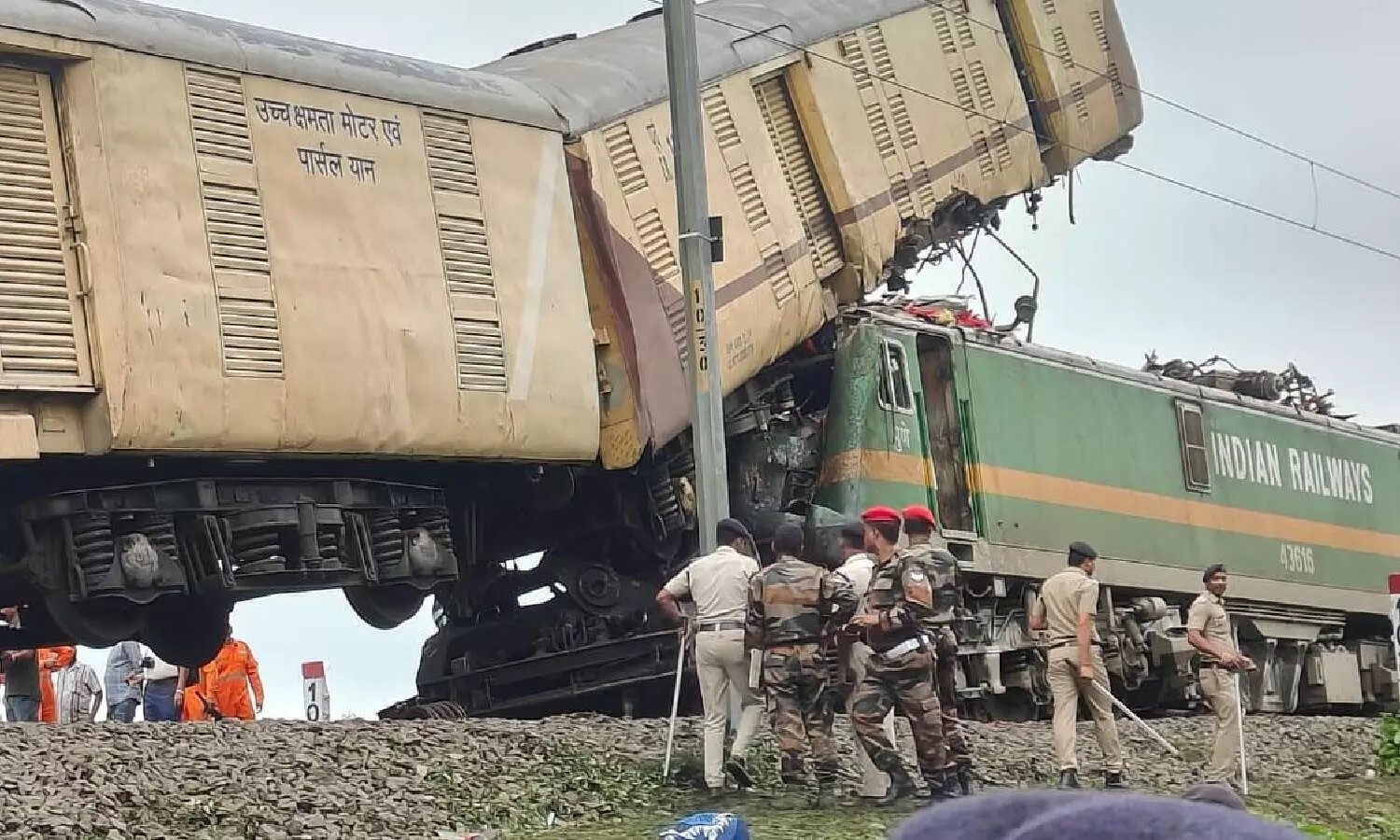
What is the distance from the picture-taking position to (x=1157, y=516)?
16750 millimetres

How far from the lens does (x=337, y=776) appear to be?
821 centimetres

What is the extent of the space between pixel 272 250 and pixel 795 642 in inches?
126

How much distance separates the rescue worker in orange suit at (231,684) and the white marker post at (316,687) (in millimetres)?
3074

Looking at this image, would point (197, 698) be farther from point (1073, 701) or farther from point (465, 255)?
point (1073, 701)

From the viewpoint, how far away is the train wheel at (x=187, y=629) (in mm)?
10773

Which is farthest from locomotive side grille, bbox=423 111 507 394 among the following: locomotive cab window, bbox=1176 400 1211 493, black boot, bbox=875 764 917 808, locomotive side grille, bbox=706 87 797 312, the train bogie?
locomotive cab window, bbox=1176 400 1211 493

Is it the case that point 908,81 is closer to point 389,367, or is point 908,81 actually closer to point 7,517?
point 389,367

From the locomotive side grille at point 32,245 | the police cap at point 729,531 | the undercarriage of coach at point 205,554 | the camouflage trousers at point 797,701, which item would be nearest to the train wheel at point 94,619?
the undercarriage of coach at point 205,554

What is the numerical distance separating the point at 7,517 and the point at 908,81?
7949 mm

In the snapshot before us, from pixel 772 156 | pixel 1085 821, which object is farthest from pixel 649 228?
pixel 1085 821

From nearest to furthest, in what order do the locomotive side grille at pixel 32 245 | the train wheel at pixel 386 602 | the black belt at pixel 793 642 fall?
the locomotive side grille at pixel 32 245 < the black belt at pixel 793 642 < the train wheel at pixel 386 602

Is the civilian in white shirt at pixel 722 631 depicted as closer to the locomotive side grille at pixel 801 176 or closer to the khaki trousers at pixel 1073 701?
the khaki trousers at pixel 1073 701

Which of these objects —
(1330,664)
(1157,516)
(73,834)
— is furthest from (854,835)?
(1330,664)

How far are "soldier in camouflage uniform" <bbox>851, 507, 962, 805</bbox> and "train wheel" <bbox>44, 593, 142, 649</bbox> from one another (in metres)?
3.73
